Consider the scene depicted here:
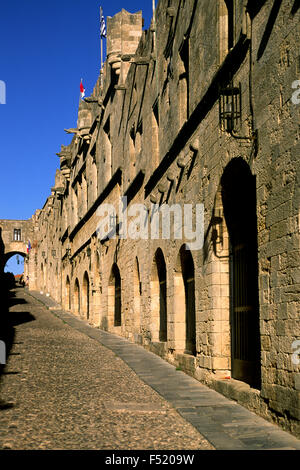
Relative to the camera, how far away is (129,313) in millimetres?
16375

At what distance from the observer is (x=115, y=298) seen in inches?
782

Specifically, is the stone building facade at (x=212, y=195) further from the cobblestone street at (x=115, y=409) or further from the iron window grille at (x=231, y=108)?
the cobblestone street at (x=115, y=409)

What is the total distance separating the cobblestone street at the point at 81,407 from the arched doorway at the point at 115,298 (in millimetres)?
6687

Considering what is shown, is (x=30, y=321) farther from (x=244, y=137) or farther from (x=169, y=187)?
(x=244, y=137)

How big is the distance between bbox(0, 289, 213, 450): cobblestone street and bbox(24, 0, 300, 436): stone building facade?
115 centimetres

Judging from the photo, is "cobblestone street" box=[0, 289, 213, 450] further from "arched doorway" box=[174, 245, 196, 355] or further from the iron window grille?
the iron window grille

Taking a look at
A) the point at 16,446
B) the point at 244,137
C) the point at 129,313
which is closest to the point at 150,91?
the point at 129,313

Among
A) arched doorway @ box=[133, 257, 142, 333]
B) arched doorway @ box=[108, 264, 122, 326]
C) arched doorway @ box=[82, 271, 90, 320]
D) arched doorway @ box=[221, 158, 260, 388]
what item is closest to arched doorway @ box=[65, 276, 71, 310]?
arched doorway @ box=[82, 271, 90, 320]

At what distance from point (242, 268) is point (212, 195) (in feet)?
4.20

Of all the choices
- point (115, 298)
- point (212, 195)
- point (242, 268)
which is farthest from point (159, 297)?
point (115, 298)

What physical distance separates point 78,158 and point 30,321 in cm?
1164

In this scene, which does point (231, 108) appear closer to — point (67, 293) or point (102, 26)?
point (102, 26)

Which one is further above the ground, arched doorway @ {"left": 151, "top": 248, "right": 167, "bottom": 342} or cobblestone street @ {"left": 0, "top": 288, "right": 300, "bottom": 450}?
arched doorway @ {"left": 151, "top": 248, "right": 167, "bottom": 342}

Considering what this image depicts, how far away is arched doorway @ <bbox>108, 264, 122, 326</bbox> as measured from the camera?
19438 mm
